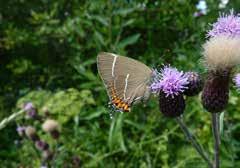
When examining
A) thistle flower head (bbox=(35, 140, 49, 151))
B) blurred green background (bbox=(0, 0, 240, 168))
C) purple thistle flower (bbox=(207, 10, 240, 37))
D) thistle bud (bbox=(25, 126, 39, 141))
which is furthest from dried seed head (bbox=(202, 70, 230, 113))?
thistle bud (bbox=(25, 126, 39, 141))

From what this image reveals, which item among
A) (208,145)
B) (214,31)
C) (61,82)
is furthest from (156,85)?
(61,82)

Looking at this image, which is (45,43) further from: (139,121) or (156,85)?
(156,85)

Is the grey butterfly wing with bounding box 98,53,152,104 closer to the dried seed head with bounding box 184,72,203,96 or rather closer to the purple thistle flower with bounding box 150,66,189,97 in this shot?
the purple thistle flower with bounding box 150,66,189,97

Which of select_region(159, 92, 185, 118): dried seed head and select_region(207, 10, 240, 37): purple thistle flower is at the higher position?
select_region(207, 10, 240, 37): purple thistle flower

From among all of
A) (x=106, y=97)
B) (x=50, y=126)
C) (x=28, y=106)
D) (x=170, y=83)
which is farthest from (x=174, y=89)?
(x=28, y=106)

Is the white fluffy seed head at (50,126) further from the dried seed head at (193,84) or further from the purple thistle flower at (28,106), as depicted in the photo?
the dried seed head at (193,84)
